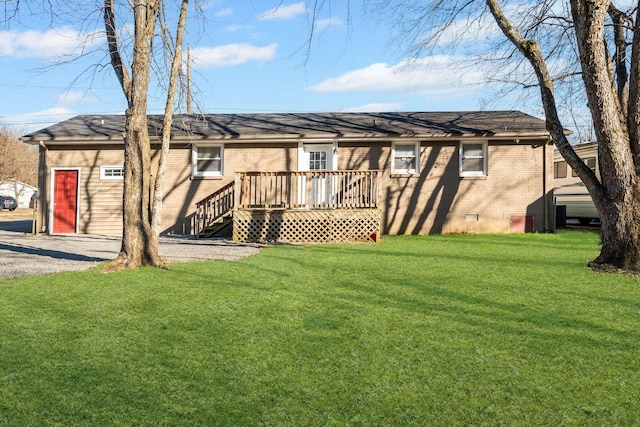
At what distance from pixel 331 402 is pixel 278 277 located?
4.22m

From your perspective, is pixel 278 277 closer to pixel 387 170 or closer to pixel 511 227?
pixel 387 170

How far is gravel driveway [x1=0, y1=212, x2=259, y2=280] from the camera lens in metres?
8.09

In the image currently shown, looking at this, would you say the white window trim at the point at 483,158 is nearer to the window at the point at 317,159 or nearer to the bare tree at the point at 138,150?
the window at the point at 317,159

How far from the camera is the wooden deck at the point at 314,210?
1248 cm

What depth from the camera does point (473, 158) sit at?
48.6 ft

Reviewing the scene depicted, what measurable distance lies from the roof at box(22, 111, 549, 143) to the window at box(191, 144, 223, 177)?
566 millimetres

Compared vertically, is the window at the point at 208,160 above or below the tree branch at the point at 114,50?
below

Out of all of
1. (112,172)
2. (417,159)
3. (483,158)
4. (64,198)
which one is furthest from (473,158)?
(64,198)

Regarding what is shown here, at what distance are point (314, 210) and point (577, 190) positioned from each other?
11.5 meters

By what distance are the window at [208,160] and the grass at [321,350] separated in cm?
861

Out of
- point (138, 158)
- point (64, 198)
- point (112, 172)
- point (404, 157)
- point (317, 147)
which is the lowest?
point (64, 198)

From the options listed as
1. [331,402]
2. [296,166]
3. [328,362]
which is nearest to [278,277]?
[328,362]

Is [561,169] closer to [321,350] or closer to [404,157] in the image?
[404,157]

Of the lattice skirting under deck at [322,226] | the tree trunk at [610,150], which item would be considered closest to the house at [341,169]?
the lattice skirting under deck at [322,226]
